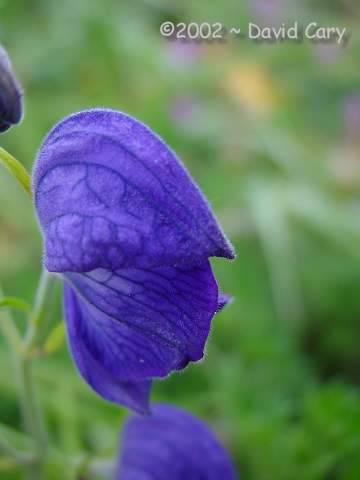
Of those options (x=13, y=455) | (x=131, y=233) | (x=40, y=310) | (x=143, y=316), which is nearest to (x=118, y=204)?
(x=131, y=233)

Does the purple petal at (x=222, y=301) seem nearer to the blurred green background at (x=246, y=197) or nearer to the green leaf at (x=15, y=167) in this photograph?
the green leaf at (x=15, y=167)

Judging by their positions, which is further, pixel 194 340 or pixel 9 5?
pixel 9 5

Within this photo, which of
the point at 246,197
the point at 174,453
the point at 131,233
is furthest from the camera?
the point at 246,197

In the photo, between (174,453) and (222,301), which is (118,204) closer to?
(222,301)

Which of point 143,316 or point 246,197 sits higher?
point 246,197

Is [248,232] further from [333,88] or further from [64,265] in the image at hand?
[64,265]

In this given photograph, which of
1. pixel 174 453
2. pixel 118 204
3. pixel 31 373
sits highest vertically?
pixel 118 204

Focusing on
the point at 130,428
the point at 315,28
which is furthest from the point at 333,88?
the point at 130,428
